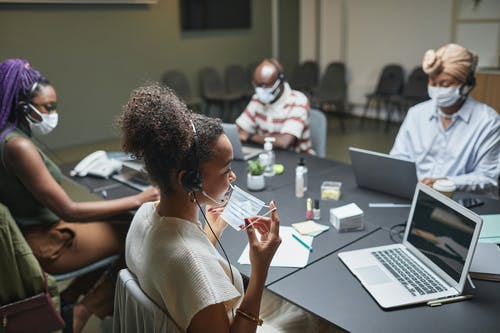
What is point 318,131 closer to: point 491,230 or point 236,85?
point 491,230

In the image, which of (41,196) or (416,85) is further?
(416,85)

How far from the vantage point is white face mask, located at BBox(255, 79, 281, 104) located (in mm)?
3118

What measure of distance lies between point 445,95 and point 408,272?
1229mm

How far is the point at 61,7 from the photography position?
18.4 feet

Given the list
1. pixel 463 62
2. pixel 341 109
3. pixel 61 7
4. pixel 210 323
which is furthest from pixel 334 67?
pixel 210 323

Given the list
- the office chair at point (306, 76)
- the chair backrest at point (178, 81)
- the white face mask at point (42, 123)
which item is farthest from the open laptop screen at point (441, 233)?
the office chair at point (306, 76)

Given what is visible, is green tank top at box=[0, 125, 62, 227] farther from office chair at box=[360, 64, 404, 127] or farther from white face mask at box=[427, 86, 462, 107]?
office chair at box=[360, 64, 404, 127]

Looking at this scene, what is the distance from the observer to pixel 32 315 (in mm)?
1834

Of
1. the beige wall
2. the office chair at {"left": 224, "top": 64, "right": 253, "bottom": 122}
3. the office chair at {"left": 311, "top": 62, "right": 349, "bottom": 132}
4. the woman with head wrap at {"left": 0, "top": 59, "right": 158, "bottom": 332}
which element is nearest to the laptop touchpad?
the woman with head wrap at {"left": 0, "top": 59, "right": 158, "bottom": 332}

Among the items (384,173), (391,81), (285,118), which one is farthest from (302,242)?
(391,81)

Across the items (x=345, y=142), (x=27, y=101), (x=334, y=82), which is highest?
(x=27, y=101)

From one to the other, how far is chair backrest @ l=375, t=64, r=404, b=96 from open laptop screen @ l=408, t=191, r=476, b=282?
17.1 feet

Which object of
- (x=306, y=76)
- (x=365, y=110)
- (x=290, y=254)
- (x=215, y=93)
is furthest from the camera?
(x=306, y=76)

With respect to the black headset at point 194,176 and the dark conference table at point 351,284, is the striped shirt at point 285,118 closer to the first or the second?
the dark conference table at point 351,284
